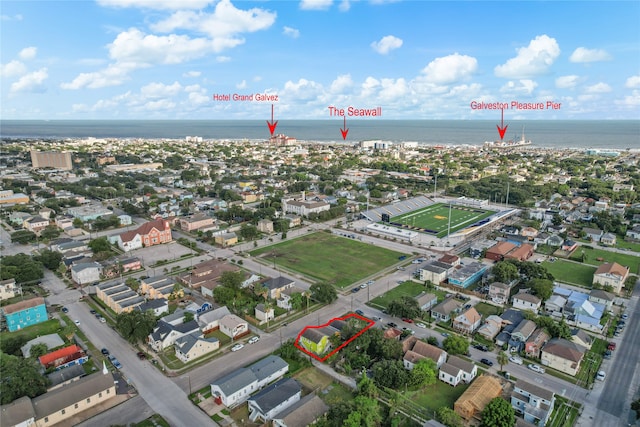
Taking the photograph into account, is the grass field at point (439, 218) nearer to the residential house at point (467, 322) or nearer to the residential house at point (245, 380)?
the residential house at point (467, 322)

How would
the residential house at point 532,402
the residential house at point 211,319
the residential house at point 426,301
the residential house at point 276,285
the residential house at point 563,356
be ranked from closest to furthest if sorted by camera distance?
the residential house at point 532,402, the residential house at point 563,356, the residential house at point 211,319, the residential house at point 426,301, the residential house at point 276,285

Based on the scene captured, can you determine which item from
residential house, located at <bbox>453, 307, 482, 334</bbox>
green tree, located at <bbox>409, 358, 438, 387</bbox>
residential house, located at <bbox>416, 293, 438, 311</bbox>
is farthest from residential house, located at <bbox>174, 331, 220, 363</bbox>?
residential house, located at <bbox>453, 307, 482, 334</bbox>

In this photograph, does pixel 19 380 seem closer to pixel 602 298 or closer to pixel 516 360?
pixel 516 360

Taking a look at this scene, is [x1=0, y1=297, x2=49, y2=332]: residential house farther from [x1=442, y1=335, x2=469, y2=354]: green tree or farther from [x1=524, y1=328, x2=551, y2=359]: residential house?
[x1=524, y1=328, x2=551, y2=359]: residential house

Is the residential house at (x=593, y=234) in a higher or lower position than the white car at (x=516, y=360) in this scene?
higher

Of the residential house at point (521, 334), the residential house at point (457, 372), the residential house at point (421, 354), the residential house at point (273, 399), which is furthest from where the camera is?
the residential house at point (521, 334)

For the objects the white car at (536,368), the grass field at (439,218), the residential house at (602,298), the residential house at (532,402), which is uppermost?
the grass field at (439,218)

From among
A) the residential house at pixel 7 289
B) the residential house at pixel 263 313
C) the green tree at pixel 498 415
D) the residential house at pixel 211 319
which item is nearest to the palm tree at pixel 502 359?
the green tree at pixel 498 415

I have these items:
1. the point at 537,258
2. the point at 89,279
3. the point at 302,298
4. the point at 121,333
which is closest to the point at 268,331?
the point at 302,298
